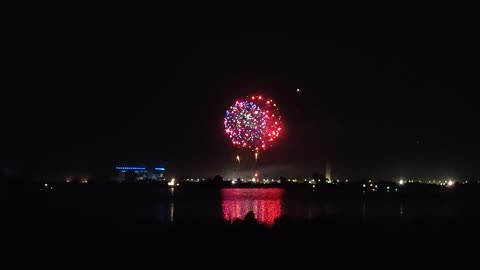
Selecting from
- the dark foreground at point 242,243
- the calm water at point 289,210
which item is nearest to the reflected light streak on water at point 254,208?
the calm water at point 289,210

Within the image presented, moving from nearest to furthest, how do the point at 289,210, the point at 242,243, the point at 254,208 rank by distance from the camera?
1. the point at 242,243
2. the point at 289,210
3. the point at 254,208

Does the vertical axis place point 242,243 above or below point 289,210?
below

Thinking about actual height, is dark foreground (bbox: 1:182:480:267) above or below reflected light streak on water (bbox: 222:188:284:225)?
below

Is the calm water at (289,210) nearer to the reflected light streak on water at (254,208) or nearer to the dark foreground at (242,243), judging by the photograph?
the reflected light streak on water at (254,208)

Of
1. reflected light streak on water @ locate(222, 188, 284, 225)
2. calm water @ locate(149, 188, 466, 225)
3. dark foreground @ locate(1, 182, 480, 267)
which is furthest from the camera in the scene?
calm water @ locate(149, 188, 466, 225)

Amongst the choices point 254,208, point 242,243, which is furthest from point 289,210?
point 242,243

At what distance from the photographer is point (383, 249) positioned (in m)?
28.8

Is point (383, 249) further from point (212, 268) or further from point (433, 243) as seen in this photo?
point (212, 268)

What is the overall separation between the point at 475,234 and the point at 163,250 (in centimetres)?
1646

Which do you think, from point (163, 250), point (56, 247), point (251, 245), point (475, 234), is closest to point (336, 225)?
point (475, 234)

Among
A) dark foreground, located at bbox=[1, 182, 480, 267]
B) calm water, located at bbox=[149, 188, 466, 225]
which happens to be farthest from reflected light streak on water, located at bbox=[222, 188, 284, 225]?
dark foreground, located at bbox=[1, 182, 480, 267]

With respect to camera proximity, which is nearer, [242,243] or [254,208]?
[242,243]

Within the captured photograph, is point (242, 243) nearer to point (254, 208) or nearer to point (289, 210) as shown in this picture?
point (289, 210)

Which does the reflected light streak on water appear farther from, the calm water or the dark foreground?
the dark foreground
